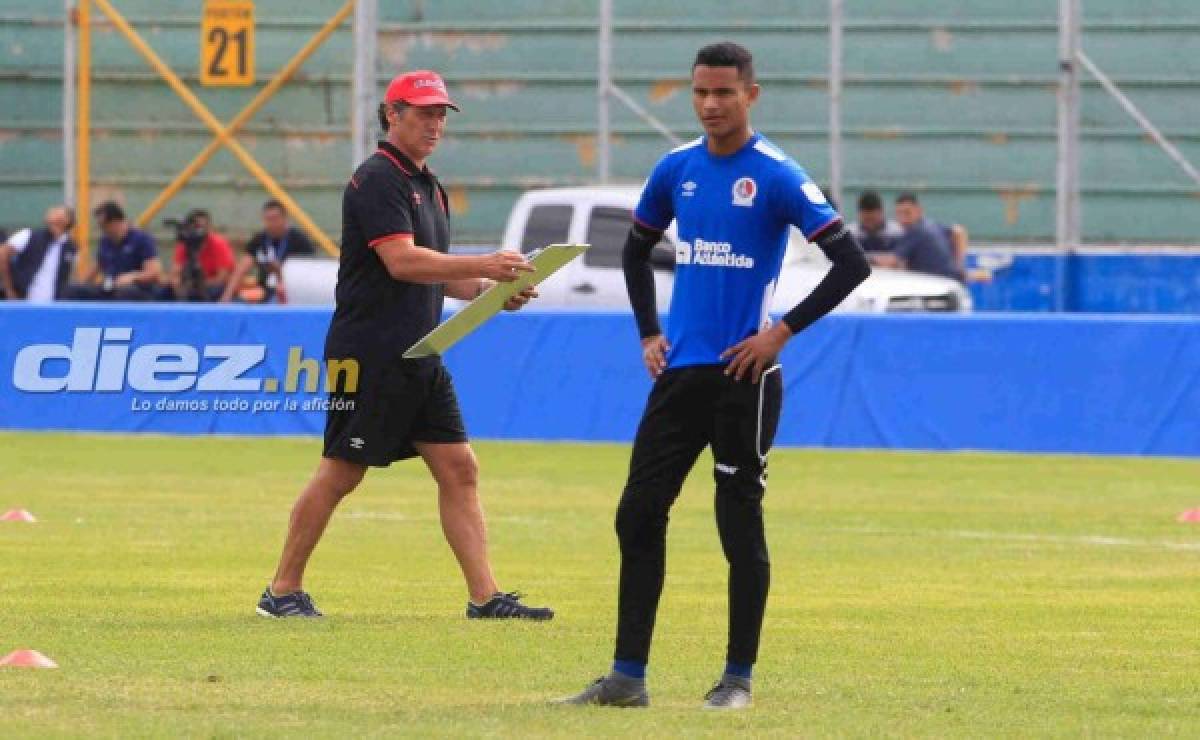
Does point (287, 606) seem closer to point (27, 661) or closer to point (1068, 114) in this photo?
point (27, 661)

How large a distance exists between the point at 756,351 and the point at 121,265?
20101mm

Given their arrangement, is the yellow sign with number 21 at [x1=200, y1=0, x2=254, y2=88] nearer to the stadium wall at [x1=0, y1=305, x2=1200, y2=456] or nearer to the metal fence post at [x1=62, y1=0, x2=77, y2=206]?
the metal fence post at [x1=62, y1=0, x2=77, y2=206]

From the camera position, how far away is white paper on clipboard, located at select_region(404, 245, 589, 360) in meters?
9.92

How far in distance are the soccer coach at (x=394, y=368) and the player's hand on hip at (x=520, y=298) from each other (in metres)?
0.47

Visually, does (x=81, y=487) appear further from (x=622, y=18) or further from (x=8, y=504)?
(x=622, y=18)

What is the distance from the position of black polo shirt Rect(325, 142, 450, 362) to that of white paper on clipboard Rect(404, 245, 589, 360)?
15 cm

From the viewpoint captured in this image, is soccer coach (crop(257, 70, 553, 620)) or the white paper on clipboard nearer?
the white paper on clipboard

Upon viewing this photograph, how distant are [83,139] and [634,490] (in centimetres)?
2167

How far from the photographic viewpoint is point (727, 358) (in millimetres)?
8680

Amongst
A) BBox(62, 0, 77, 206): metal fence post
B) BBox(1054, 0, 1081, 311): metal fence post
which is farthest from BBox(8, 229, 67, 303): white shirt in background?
BBox(1054, 0, 1081, 311): metal fence post

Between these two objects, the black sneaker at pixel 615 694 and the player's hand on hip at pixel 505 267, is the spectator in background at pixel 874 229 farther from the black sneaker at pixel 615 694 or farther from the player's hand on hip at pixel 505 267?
the black sneaker at pixel 615 694

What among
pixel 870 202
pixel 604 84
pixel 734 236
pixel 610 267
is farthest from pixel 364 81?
pixel 734 236

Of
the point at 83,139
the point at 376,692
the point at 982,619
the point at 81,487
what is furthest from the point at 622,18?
the point at 376,692

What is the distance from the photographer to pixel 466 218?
32.0m
